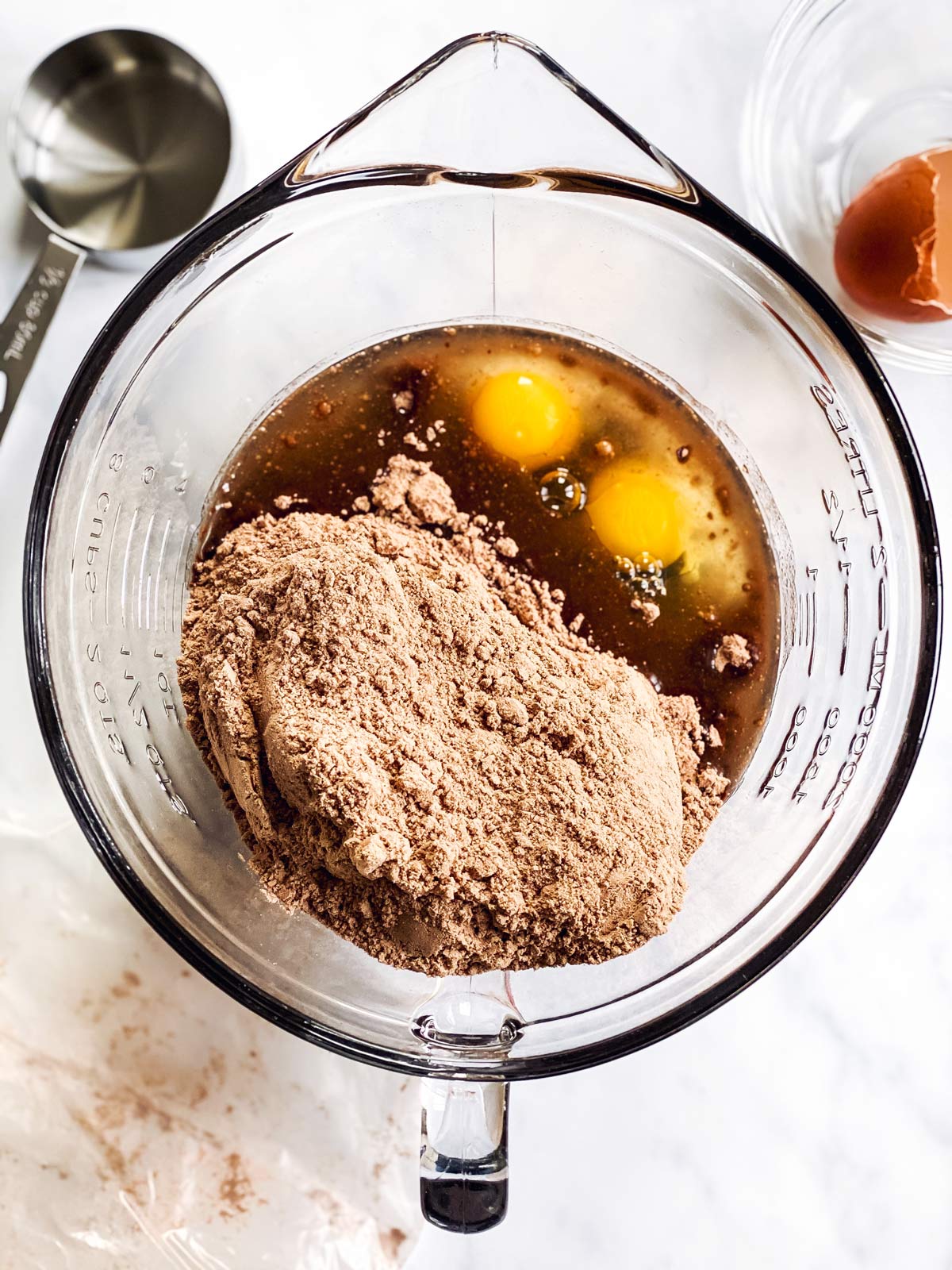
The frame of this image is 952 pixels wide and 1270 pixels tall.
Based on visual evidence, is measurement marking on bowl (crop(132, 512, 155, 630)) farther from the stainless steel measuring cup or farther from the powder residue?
the powder residue

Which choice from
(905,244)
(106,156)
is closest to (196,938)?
(106,156)

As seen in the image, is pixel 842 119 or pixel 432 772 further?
pixel 842 119

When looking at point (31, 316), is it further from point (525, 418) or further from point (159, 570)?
point (525, 418)

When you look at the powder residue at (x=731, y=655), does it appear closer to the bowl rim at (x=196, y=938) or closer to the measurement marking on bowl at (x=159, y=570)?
the bowl rim at (x=196, y=938)

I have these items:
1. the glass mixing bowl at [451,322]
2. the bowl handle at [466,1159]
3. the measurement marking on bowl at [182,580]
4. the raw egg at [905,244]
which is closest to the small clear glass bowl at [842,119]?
the raw egg at [905,244]

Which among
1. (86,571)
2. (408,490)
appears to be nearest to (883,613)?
(408,490)

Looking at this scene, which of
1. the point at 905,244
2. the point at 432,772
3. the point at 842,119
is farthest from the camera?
the point at 842,119

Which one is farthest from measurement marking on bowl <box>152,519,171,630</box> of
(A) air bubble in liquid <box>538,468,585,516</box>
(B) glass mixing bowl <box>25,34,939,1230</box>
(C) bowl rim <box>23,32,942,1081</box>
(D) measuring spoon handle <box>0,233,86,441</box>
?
(A) air bubble in liquid <box>538,468,585,516</box>
